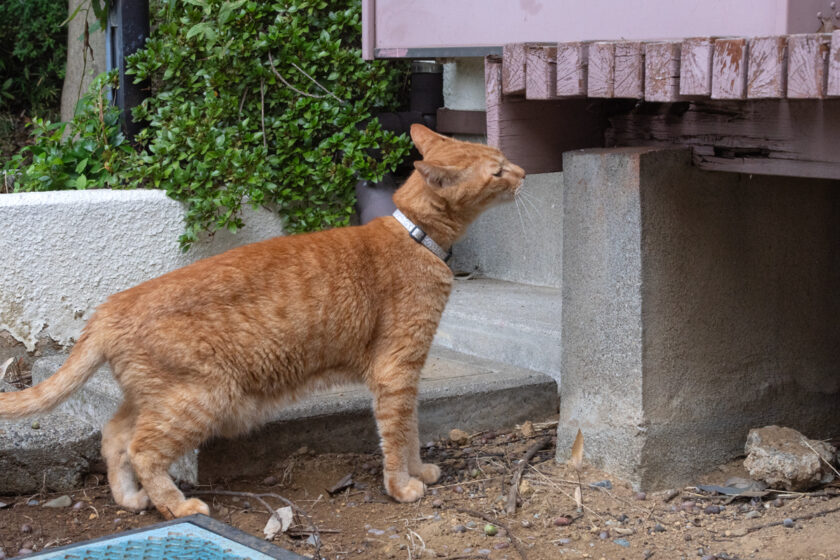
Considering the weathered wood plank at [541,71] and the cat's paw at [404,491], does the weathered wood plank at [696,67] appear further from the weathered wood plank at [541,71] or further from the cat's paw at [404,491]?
the cat's paw at [404,491]

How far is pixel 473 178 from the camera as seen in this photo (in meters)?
3.76

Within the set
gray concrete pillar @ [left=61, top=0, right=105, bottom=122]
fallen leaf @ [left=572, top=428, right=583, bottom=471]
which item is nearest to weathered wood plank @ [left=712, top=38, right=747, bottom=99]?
fallen leaf @ [left=572, top=428, right=583, bottom=471]

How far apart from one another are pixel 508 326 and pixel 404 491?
1458 mm

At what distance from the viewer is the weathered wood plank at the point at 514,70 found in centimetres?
345

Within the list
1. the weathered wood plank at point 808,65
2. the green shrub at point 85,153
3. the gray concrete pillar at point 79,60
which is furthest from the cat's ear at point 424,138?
the gray concrete pillar at point 79,60

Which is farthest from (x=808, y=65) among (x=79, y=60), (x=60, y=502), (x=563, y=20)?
(x=79, y=60)

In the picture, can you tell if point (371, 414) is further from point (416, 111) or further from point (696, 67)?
point (416, 111)

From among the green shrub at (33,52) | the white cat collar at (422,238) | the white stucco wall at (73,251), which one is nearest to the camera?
the white cat collar at (422,238)

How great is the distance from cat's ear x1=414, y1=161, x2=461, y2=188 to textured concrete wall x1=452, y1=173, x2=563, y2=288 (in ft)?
5.21

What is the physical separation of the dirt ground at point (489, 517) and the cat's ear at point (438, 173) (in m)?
1.24

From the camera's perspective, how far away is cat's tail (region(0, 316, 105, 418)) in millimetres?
3359

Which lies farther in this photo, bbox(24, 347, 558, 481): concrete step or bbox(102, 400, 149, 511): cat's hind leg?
bbox(24, 347, 558, 481): concrete step

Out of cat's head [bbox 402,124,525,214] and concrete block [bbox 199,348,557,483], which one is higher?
cat's head [bbox 402,124,525,214]

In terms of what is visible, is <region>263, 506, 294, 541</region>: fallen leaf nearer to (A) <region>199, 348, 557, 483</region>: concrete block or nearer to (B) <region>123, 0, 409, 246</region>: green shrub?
(A) <region>199, 348, 557, 483</region>: concrete block
